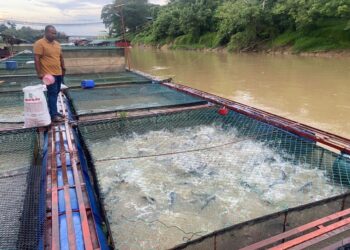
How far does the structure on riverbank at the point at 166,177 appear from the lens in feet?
6.97

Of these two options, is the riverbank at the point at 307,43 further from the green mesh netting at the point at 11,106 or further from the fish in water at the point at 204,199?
the fish in water at the point at 204,199

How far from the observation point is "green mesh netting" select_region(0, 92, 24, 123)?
501cm

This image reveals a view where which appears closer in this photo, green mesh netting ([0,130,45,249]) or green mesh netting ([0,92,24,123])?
green mesh netting ([0,130,45,249])

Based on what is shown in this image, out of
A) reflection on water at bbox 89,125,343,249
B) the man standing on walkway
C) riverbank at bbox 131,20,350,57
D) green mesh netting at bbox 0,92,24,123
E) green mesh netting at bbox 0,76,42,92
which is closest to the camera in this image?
reflection on water at bbox 89,125,343,249

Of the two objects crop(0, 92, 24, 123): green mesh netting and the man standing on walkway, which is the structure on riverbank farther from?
the man standing on walkway

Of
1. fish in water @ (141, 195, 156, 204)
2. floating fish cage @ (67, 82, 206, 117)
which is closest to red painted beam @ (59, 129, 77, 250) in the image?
fish in water @ (141, 195, 156, 204)

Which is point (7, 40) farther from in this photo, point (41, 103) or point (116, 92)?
point (41, 103)

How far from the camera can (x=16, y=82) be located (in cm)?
788

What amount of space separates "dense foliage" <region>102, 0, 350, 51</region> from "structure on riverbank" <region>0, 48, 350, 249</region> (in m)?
15.9

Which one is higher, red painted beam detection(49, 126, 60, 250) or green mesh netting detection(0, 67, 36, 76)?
green mesh netting detection(0, 67, 36, 76)

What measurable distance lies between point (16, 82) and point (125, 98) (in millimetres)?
3583

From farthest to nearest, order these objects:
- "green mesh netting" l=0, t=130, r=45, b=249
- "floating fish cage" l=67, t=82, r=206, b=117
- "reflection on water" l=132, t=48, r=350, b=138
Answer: "reflection on water" l=132, t=48, r=350, b=138
"floating fish cage" l=67, t=82, r=206, b=117
"green mesh netting" l=0, t=130, r=45, b=249

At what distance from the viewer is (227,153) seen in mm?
3920

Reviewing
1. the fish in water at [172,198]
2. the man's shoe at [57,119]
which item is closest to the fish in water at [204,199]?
the fish in water at [172,198]
